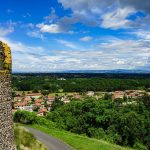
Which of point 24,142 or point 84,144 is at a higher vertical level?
point 24,142

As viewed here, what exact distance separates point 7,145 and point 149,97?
Answer: 88.4 m

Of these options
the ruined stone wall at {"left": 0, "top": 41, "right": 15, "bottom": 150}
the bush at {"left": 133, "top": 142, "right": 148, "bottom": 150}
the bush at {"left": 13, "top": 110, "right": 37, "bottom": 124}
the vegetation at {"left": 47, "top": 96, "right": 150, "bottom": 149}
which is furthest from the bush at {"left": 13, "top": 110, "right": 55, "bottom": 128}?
the ruined stone wall at {"left": 0, "top": 41, "right": 15, "bottom": 150}

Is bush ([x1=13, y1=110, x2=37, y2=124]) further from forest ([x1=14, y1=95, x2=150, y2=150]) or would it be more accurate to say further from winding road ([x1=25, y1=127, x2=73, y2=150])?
winding road ([x1=25, y1=127, x2=73, y2=150])

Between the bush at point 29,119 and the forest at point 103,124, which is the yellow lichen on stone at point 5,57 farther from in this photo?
Result: the forest at point 103,124

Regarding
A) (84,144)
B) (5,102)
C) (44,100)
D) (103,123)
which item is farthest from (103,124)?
(44,100)

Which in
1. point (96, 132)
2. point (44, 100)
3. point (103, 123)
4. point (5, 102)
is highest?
point (5, 102)

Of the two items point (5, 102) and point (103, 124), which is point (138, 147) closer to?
point (103, 124)

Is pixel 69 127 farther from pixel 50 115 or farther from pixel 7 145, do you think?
pixel 7 145

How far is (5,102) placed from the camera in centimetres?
812

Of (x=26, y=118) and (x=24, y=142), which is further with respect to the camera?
(x=26, y=118)

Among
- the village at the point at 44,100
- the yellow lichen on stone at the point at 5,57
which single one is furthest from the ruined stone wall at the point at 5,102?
the village at the point at 44,100

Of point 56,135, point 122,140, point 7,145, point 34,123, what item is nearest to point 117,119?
point 122,140

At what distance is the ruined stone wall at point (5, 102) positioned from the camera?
26.2 ft

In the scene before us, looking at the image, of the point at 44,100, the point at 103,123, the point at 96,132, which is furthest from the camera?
the point at 44,100
